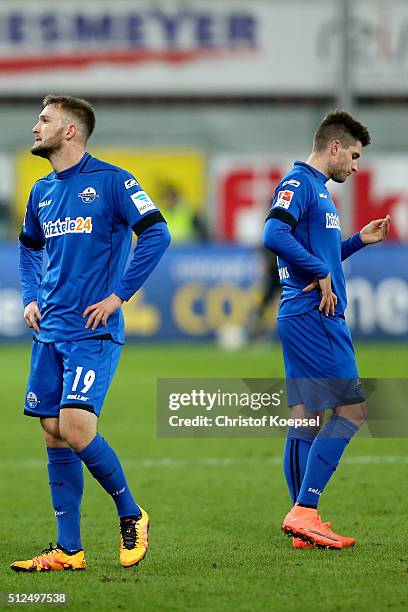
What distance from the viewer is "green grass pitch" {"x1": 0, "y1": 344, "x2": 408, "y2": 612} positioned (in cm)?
529

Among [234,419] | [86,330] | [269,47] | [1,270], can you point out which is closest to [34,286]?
[86,330]

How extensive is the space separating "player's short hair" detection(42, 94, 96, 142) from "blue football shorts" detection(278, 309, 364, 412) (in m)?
1.40

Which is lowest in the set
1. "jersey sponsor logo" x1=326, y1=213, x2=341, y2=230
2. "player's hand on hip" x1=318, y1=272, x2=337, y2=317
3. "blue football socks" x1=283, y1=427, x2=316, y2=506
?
"blue football socks" x1=283, y1=427, x2=316, y2=506

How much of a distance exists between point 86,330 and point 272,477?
3139mm

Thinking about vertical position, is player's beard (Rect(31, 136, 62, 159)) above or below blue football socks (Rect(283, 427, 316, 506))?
above

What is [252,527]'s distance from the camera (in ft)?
22.7

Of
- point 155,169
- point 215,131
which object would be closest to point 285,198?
point 155,169

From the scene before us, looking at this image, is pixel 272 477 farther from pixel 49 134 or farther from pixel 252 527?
pixel 49 134

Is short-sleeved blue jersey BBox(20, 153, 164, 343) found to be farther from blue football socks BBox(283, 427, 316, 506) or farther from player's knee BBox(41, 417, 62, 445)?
blue football socks BBox(283, 427, 316, 506)

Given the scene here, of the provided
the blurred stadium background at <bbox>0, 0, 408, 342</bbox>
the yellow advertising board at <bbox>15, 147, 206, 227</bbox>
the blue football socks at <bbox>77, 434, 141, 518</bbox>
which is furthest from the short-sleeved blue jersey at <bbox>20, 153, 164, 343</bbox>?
the yellow advertising board at <bbox>15, 147, 206, 227</bbox>

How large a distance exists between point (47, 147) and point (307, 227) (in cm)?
137

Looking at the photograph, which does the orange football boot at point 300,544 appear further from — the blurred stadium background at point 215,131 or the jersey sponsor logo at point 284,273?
the blurred stadium background at point 215,131

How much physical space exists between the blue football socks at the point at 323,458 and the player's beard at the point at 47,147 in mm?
1867

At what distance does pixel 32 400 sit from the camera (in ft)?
19.1
